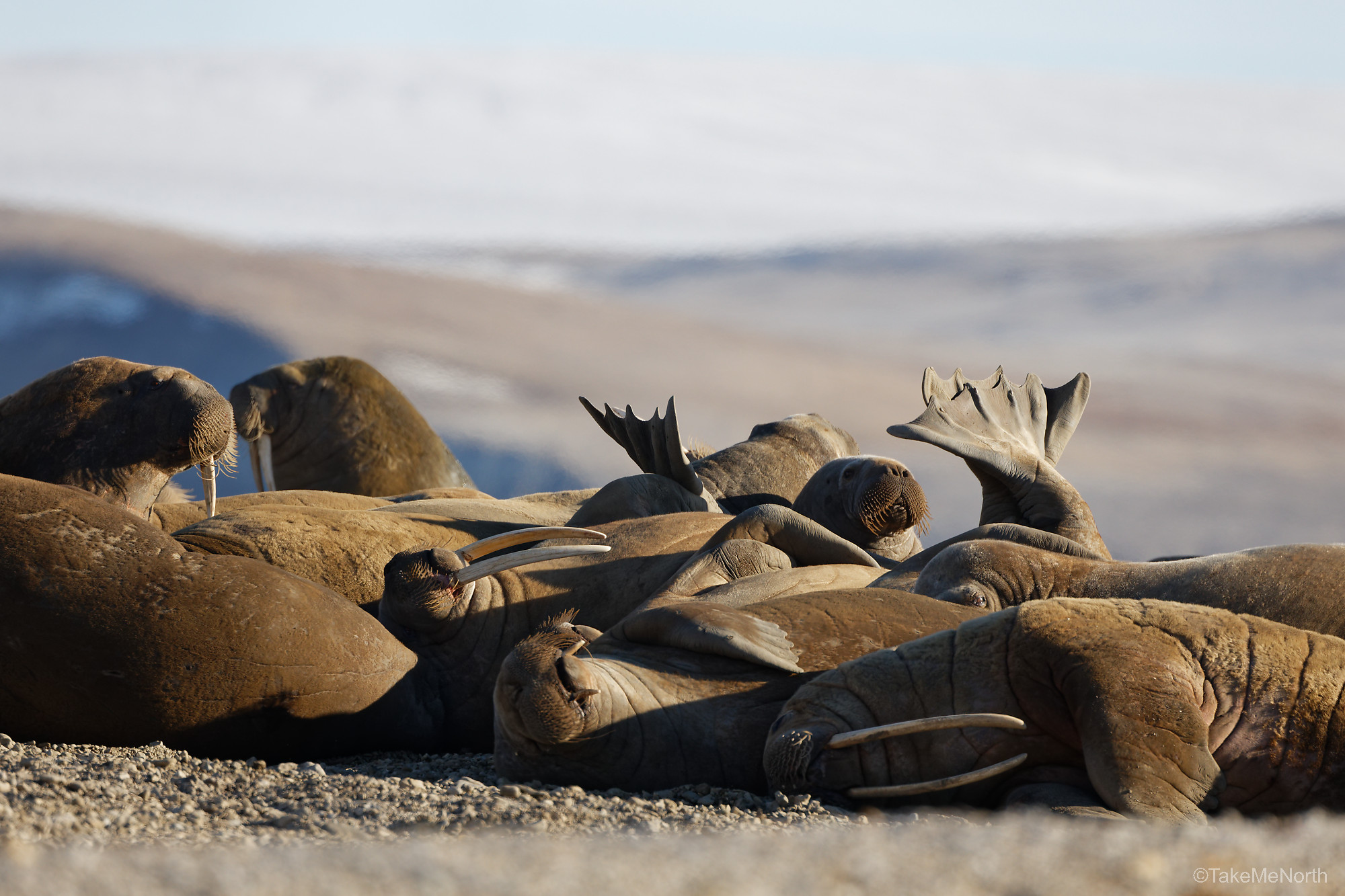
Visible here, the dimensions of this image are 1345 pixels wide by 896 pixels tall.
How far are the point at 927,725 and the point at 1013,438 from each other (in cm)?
410

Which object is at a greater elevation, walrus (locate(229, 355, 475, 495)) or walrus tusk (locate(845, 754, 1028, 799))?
walrus (locate(229, 355, 475, 495))

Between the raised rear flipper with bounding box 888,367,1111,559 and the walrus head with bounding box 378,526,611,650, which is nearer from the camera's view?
the walrus head with bounding box 378,526,611,650

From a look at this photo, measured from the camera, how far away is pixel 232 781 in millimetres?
3828

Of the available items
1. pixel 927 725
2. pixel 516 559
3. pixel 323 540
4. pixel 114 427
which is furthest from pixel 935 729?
pixel 114 427

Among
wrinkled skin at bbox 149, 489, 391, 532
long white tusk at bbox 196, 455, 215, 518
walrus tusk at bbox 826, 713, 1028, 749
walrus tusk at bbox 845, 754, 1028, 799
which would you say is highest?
long white tusk at bbox 196, 455, 215, 518

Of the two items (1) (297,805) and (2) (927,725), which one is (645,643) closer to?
(2) (927,725)

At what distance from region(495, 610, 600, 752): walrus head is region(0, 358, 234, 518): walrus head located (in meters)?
1.99

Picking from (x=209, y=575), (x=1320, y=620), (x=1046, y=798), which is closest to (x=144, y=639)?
(x=209, y=575)

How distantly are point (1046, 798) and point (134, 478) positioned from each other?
3.56 meters

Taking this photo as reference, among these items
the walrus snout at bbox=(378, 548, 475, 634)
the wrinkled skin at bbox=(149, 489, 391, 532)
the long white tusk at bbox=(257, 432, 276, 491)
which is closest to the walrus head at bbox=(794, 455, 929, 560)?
the wrinkled skin at bbox=(149, 489, 391, 532)

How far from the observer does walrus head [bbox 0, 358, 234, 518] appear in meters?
5.06

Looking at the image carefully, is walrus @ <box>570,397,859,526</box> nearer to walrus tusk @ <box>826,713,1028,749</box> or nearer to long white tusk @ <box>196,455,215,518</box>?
long white tusk @ <box>196,455,215,518</box>

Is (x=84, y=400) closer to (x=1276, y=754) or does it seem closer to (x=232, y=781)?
(x=232, y=781)

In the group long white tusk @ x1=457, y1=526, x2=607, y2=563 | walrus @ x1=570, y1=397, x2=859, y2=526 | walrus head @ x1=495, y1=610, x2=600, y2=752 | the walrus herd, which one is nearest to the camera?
the walrus herd
